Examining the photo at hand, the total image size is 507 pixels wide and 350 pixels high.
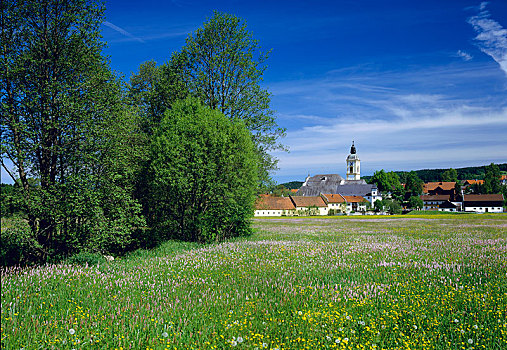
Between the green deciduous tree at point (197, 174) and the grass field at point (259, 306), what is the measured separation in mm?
7698

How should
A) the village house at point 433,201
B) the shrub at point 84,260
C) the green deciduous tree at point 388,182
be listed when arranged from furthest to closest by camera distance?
the village house at point 433,201 < the green deciduous tree at point 388,182 < the shrub at point 84,260

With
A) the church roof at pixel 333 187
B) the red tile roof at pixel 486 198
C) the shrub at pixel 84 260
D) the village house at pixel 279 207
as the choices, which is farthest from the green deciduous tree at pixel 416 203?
the shrub at pixel 84 260

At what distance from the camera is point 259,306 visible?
6160 millimetres

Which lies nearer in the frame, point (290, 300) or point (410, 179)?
point (290, 300)

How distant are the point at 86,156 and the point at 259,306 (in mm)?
9842

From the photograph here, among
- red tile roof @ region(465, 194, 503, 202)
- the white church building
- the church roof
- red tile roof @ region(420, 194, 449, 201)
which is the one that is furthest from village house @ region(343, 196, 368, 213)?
red tile roof @ region(420, 194, 449, 201)

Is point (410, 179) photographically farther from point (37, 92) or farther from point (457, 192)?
point (37, 92)

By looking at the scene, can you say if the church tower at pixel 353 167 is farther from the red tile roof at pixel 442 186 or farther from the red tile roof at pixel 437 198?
the red tile roof at pixel 442 186

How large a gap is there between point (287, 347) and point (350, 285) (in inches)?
141

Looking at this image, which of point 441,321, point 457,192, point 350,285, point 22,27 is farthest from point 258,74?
point 457,192

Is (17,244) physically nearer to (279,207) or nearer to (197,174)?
(197,174)

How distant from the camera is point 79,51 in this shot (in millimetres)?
13328

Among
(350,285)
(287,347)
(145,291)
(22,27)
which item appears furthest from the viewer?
(22,27)

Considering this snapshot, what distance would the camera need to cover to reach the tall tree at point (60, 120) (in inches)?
460
